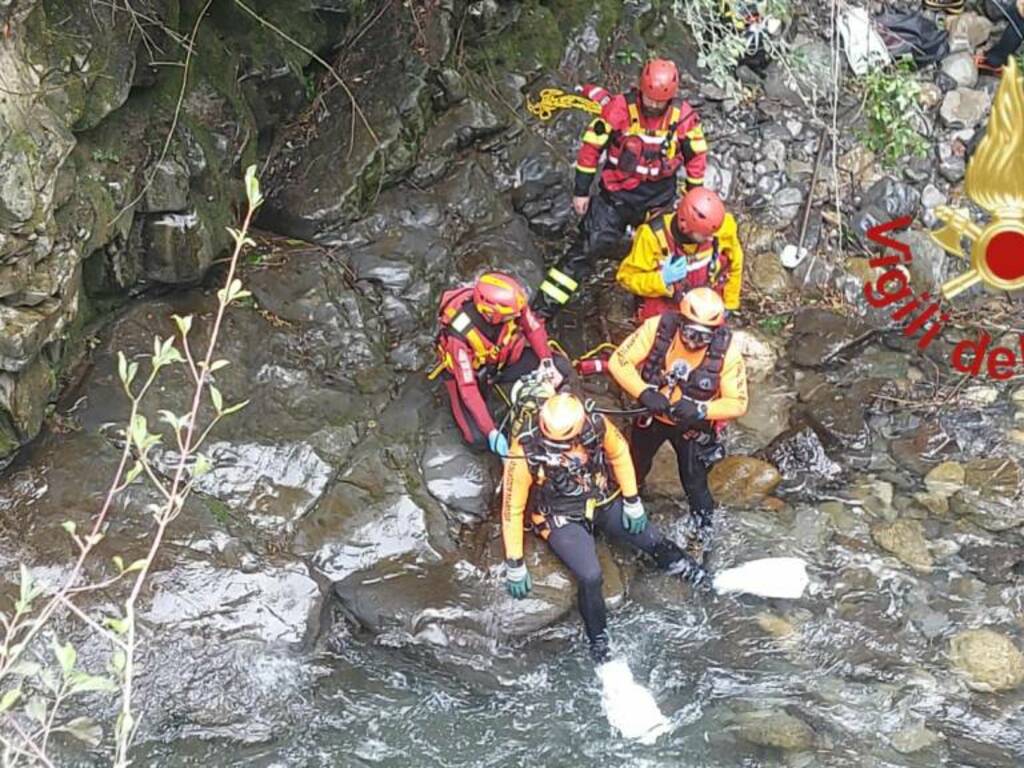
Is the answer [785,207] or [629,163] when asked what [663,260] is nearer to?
[629,163]

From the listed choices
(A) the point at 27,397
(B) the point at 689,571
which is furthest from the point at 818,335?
(A) the point at 27,397

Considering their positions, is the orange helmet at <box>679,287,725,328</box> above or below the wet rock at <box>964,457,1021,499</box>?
above

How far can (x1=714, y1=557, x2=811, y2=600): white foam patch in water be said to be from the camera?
254 inches

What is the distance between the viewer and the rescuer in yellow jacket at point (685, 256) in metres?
6.34

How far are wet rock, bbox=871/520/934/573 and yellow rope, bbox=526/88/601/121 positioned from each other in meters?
4.05

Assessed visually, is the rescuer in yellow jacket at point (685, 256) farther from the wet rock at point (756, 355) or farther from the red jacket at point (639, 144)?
the wet rock at point (756, 355)

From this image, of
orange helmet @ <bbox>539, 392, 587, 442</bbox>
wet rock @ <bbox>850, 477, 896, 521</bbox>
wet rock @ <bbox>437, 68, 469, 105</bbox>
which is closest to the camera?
orange helmet @ <bbox>539, 392, 587, 442</bbox>

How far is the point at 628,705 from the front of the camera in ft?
19.1

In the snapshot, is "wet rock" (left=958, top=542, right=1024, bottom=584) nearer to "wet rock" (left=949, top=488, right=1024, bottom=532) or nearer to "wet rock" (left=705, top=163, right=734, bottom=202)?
"wet rock" (left=949, top=488, right=1024, bottom=532)

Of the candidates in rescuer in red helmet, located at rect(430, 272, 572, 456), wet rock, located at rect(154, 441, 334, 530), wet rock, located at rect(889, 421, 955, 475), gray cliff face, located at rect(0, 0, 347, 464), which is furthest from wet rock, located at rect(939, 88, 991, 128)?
wet rock, located at rect(154, 441, 334, 530)

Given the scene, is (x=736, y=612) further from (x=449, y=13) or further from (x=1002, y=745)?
(x=449, y=13)

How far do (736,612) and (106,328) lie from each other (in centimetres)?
431

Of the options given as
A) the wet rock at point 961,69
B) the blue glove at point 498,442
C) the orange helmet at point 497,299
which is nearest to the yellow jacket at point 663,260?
the orange helmet at point 497,299

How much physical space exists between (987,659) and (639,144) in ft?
13.0
